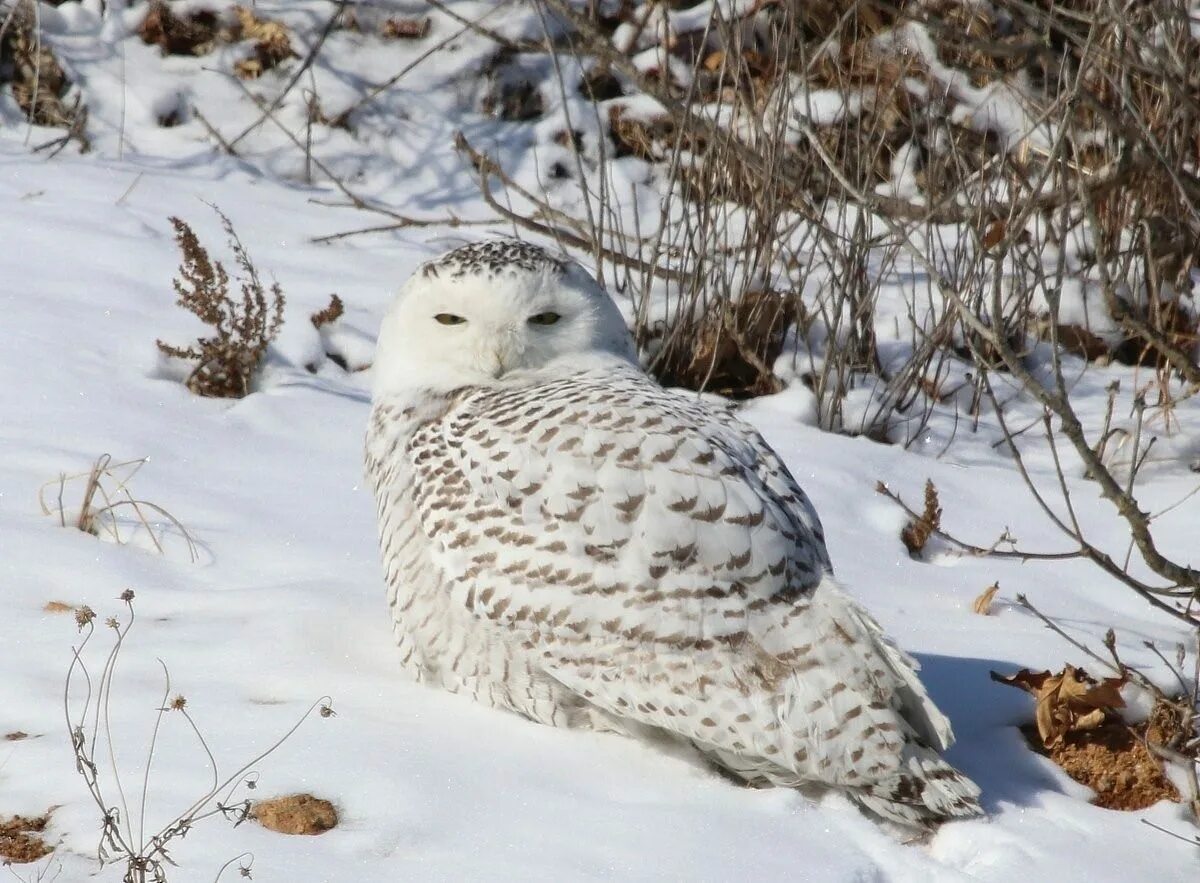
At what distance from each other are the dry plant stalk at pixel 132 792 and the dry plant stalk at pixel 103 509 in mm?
667

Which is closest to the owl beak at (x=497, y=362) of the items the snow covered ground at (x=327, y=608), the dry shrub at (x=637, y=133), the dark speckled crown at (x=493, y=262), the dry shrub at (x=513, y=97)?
the dark speckled crown at (x=493, y=262)

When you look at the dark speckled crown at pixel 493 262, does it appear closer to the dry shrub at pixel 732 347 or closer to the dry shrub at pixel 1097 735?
the dry shrub at pixel 1097 735

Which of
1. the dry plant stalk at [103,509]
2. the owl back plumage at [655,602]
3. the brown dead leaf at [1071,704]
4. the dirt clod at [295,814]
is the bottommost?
the dry plant stalk at [103,509]

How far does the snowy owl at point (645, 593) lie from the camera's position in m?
2.54

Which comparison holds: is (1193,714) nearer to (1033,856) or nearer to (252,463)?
(1033,856)

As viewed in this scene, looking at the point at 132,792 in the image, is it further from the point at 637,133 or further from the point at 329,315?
the point at 637,133

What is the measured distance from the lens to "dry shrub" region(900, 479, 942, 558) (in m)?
3.97

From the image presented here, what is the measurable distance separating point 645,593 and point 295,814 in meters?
0.71

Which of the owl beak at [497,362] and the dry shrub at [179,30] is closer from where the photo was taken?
the owl beak at [497,362]

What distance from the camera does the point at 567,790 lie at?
2578 mm

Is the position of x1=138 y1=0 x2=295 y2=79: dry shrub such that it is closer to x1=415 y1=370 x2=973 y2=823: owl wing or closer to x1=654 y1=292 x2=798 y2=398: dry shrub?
x1=654 y1=292 x2=798 y2=398: dry shrub

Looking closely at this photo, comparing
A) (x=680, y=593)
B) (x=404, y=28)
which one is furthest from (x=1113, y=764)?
(x=404, y=28)

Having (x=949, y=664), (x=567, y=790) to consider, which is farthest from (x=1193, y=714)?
(x=567, y=790)

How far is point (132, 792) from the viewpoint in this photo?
A: 240 cm
